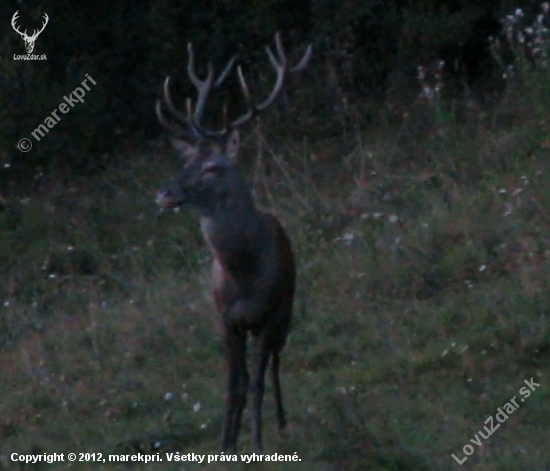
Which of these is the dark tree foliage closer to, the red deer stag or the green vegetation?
the green vegetation

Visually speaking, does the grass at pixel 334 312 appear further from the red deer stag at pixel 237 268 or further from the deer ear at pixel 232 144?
the deer ear at pixel 232 144

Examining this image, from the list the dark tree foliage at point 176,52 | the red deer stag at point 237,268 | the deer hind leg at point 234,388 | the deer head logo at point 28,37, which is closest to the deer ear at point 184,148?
the red deer stag at point 237,268

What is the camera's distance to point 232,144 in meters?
8.37

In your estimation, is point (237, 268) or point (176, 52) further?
point (176, 52)

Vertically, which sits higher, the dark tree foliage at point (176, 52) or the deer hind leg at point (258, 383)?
the dark tree foliage at point (176, 52)

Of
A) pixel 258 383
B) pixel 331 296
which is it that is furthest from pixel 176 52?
pixel 258 383

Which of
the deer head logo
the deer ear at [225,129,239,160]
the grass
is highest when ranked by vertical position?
the deer head logo

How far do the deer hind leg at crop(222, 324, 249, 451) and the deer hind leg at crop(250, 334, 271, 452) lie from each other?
3.7 inches

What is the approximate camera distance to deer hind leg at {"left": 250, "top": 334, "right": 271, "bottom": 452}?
26.2 feet

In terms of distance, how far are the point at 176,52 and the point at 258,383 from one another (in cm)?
906

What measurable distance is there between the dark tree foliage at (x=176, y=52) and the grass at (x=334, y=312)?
0.99 m

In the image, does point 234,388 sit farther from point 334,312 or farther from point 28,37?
point 28,37

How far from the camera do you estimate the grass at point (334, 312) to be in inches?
330

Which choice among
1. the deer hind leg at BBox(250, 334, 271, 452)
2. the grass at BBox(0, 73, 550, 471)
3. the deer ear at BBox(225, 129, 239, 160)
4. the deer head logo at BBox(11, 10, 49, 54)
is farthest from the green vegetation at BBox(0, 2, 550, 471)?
the deer ear at BBox(225, 129, 239, 160)
